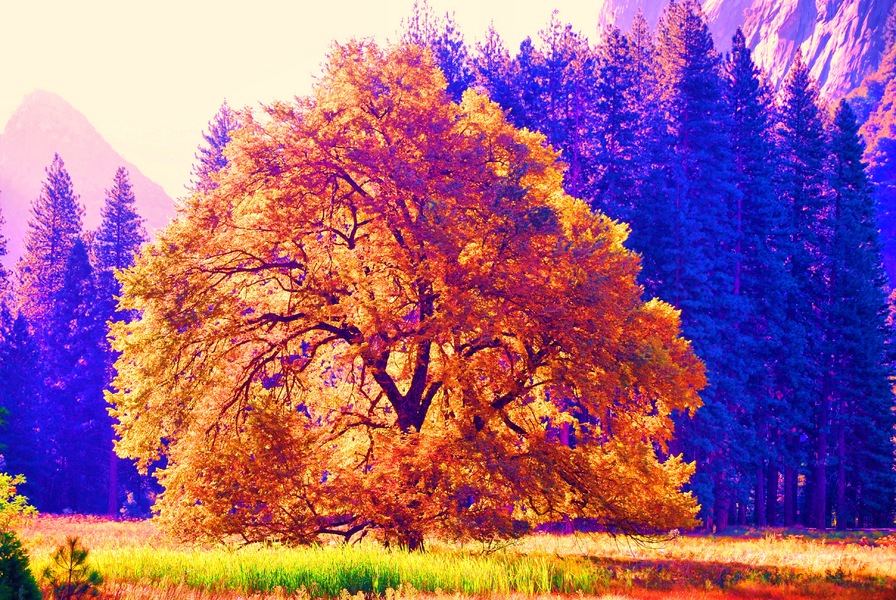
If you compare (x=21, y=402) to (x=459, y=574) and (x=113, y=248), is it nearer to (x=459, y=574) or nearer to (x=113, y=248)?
(x=113, y=248)

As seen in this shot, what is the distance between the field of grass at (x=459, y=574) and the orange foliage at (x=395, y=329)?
1.44 metres

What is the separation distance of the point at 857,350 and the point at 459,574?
35598 millimetres

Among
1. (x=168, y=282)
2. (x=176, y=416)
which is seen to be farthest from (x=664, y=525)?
(x=168, y=282)

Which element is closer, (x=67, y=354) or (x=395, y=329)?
(x=395, y=329)

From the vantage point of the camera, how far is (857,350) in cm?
4209

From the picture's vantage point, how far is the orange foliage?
16969 mm

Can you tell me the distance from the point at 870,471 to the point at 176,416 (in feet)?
130

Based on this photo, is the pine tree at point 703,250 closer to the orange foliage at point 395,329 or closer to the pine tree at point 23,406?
the orange foliage at point 395,329

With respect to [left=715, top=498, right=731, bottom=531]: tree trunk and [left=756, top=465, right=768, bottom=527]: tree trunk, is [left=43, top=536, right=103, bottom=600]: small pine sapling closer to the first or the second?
[left=715, top=498, right=731, bottom=531]: tree trunk

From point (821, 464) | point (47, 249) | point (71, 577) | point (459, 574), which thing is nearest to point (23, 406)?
point (47, 249)

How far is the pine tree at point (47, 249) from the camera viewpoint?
175ft

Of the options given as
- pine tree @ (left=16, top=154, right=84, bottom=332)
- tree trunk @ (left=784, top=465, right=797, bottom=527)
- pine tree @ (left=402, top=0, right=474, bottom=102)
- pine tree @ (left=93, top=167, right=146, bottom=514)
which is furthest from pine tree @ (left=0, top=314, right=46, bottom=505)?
tree trunk @ (left=784, top=465, right=797, bottom=527)

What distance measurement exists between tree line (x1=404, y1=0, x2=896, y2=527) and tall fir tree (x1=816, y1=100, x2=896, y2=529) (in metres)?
0.10

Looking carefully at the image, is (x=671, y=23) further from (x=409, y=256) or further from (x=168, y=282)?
(x=168, y=282)
